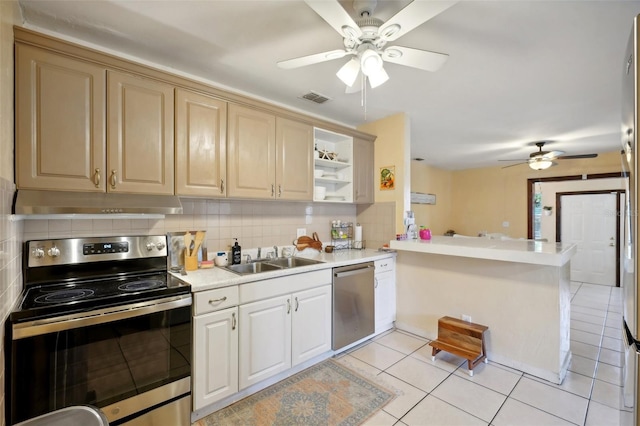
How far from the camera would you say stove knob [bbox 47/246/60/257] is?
5.88 feet

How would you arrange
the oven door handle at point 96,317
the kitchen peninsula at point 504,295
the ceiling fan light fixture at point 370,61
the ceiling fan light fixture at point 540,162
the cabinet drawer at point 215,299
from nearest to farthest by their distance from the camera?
the oven door handle at point 96,317, the ceiling fan light fixture at point 370,61, the cabinet drawer at point 215,299, the kitchen peninsula at point 504,295, the ceiling fan light fixture at point 540,162

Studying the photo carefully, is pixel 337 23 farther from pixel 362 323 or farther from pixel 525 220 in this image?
pixel 525 220

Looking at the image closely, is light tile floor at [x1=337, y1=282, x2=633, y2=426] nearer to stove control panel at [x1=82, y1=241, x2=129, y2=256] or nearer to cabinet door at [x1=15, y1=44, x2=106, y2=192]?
stove control panel at [x1=82, y1=241, x2=129, y2=256]

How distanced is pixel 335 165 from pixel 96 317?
8.43ft

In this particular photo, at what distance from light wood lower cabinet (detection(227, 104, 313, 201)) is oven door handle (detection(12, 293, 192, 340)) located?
961 mm

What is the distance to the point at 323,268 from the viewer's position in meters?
2.54

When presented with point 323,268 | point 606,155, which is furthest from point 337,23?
point 606,155

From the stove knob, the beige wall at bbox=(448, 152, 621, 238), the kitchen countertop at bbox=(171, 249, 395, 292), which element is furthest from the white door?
the stove knob

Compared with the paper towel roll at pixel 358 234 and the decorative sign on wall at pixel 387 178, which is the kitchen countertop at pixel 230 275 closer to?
the paper towel roll at pixel 358 234

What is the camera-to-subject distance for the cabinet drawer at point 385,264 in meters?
3.08

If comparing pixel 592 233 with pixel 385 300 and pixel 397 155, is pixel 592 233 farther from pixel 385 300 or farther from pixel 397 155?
pixel 385 300

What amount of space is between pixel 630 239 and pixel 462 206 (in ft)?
22.0

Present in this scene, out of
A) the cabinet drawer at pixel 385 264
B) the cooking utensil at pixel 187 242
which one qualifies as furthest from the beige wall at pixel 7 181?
the cabinet drawer at pixel 385 264

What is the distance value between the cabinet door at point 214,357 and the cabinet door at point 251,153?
977mm
